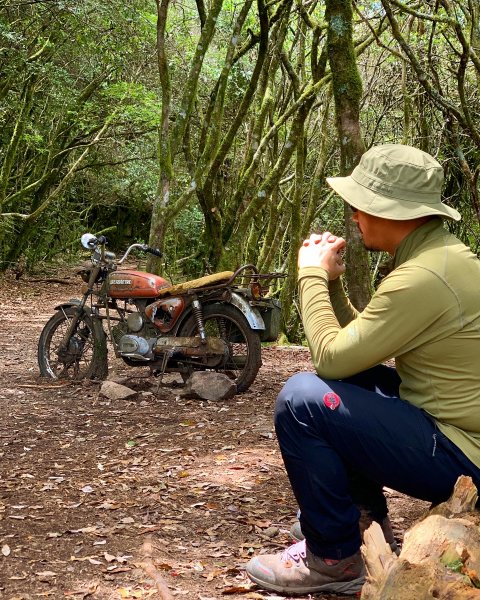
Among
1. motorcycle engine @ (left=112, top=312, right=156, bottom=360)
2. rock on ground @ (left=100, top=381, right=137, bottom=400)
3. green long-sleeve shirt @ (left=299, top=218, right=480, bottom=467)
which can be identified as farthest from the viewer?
motorcycle engine @ (left=112, top=312, right=156, bottom=360)

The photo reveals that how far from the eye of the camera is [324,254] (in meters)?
2.87

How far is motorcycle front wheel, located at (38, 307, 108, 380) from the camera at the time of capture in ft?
23.1

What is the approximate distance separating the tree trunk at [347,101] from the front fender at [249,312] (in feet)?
3.77

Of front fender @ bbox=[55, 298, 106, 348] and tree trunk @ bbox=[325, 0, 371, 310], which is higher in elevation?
tree trunk @ bbox=[325, 0, 371, 310]

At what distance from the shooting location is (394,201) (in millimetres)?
2586

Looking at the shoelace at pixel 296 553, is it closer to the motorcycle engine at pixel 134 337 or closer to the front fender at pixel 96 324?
the motorcycle engine at pixel 134 337

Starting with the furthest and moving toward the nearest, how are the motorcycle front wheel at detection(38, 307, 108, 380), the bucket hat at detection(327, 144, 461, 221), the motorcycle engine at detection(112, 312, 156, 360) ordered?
the motorcycle front wheel at detection(38, 307, 108, 380) → the motorcycle engine at detection(112, 312, 156, 360) → the bucket hat at detection(327, 144, 461, 221)

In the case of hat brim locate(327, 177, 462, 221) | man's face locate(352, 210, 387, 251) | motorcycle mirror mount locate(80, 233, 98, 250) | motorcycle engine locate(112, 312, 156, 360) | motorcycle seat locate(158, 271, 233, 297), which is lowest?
motorcycle engine locate(112, 312, 156, 360)

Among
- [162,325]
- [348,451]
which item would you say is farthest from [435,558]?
[162,325]

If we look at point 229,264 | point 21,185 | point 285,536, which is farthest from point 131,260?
point 285,536

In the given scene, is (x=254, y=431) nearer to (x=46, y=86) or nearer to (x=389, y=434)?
(x=389, y=434)

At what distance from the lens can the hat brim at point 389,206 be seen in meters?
2.54

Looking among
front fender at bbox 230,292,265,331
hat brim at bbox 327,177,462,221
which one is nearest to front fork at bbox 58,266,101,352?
front fender at bbox 230,292,265,331

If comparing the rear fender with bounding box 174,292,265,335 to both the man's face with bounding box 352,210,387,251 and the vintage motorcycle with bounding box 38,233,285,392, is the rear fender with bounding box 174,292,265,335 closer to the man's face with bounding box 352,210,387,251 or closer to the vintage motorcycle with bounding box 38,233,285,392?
the vintage motorcycle with bounding box 38,233,285,392
